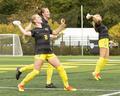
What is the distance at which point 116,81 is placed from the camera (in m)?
16.8

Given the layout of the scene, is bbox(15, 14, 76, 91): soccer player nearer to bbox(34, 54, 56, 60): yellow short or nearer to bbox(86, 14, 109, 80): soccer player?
bbox(34, 54, 56, 60): yellow short

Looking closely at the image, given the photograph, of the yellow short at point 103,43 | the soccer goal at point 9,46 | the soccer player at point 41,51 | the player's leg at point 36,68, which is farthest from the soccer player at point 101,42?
the soccer goal at point 9,46

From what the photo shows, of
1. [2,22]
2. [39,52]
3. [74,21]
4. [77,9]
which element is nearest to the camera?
[39,52]

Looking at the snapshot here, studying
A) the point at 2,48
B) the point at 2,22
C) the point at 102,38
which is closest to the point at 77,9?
the point at 2,22

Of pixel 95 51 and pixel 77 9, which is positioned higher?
pixel 77 9

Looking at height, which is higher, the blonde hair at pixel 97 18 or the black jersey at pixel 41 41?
the blonde hair at pixel 97 18

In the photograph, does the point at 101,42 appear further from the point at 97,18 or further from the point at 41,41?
the point at 41,41

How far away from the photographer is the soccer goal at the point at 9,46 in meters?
46.5

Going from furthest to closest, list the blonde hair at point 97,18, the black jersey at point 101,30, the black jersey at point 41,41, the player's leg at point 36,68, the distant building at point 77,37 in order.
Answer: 1. the distant building at point 77,37
2. the black jersey at point 101,30
3. the blonde hair at point 97,18
4. the black jersey at point 41,41
5. the player's leg at point 36,68

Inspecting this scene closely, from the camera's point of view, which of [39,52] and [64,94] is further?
[39,52]

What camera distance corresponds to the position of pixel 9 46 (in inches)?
1836

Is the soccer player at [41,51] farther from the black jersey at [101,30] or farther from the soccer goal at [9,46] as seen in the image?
the soccer goal at [9,46]

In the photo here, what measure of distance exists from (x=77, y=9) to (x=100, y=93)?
6875 cm

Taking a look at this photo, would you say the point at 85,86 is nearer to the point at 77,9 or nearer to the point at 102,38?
the point at 102,38
